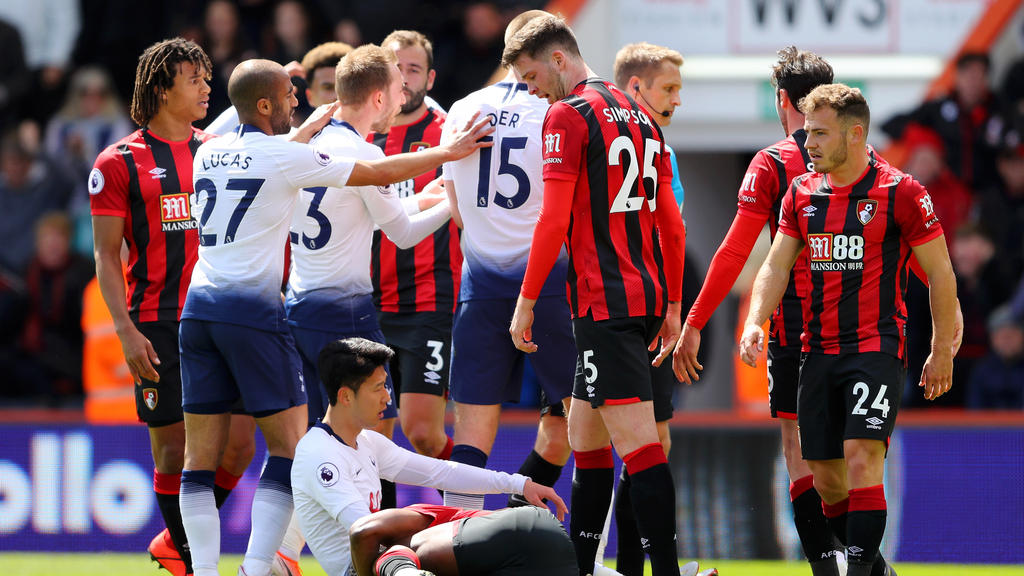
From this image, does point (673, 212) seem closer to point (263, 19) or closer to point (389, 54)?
point (389, 54)

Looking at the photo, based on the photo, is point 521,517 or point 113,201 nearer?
point 521,517

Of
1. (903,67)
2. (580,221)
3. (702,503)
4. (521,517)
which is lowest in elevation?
(702,503)

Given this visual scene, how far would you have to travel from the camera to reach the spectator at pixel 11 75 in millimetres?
13289

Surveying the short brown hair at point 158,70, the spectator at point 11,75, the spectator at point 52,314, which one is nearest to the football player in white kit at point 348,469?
the short brown hair at point 158,70

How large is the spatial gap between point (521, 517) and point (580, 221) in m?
1.22

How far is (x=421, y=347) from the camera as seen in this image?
24.0ft

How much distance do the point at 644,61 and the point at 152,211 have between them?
2.47 metres

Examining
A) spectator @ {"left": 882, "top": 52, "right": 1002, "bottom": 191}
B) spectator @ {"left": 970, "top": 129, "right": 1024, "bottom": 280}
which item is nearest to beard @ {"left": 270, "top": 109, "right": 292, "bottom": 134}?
spectator @ {"left": 882, "top": 52, "right": 1002, "bottom": 191}

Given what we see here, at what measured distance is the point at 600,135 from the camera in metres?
5.82

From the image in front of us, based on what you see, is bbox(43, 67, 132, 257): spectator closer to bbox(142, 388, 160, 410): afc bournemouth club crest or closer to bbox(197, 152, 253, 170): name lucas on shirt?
bbox(142, 388, 160, 410): afc bournemouth club crest

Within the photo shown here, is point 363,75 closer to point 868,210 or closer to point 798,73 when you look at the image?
point 798,73

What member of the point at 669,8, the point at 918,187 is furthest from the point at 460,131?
the point at 669,8

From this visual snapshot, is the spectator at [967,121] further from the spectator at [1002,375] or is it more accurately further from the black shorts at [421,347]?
the black shorts at [421,347]

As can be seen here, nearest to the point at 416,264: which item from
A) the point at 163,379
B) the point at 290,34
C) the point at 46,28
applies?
the point at 163,379
